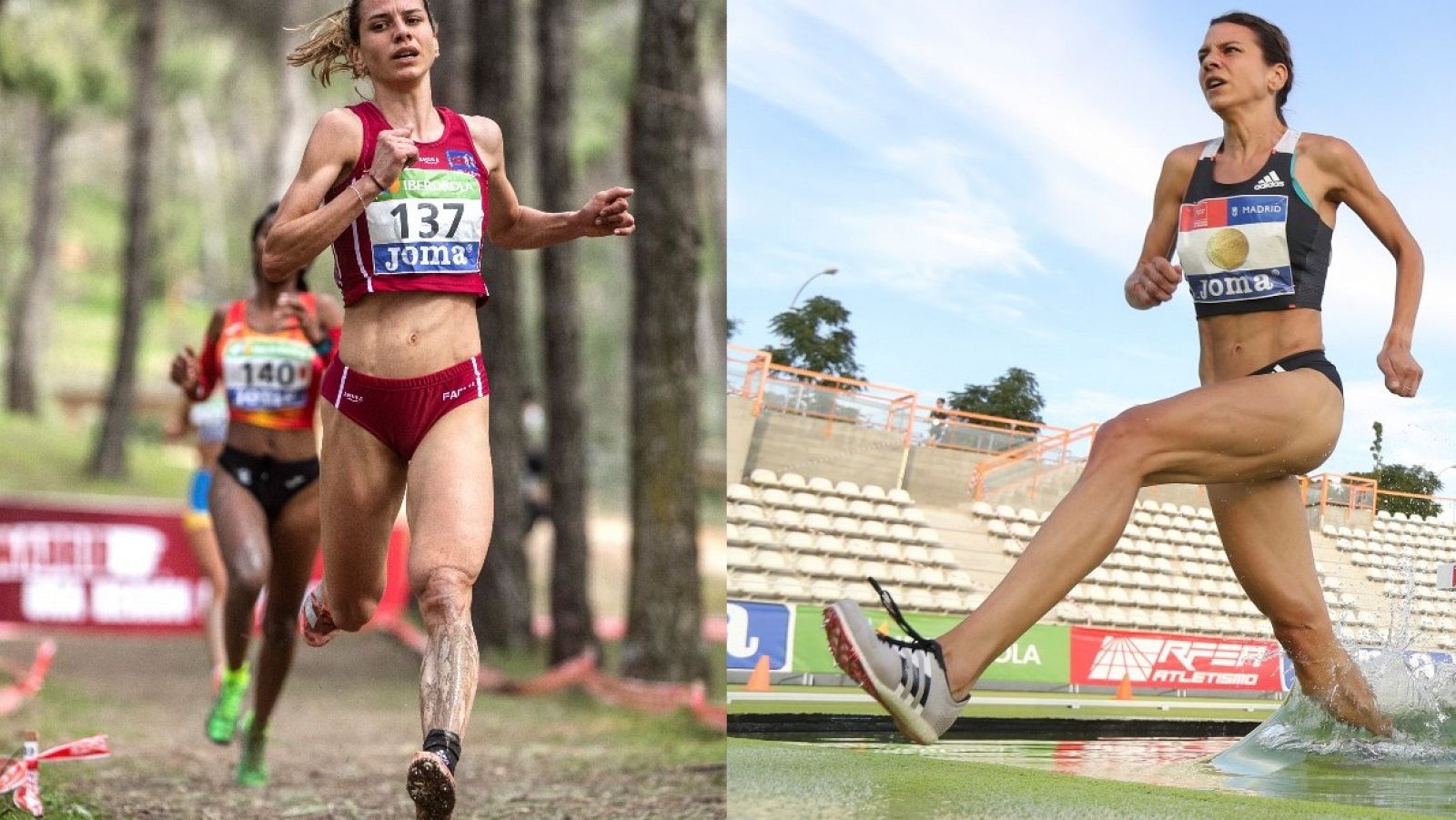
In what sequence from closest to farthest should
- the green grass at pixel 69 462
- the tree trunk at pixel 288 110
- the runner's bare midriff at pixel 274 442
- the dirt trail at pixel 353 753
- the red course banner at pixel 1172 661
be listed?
the red course banner at pixel 1172 661 → the dirt trail at pixel 353 753 → the runner's bare midriff at pixel 274 442 → the green grass at pixel 69 462 → the tree trunk at pixel 288 110

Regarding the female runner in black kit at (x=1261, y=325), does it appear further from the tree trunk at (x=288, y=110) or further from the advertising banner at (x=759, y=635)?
the tree trunk at (x=288, y=110)

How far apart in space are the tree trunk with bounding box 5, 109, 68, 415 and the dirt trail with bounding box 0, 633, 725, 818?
14.8m

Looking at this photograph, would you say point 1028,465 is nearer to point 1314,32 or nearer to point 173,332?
point 1314,32

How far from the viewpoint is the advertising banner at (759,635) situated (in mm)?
5609

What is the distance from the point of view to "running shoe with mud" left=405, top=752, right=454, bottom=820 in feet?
11.9

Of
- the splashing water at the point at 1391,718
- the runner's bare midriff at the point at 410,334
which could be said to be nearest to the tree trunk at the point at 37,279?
the runner's bare midriff at the point at 410,334

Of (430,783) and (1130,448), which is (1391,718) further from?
(430,783)

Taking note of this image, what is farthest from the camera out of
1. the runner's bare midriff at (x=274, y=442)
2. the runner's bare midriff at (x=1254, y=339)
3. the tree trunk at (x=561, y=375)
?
the tree trunk at (x=561, y=375)

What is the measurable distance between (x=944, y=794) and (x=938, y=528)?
1031 mm

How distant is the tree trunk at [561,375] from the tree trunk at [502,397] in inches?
12.2

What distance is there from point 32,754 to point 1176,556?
347cm

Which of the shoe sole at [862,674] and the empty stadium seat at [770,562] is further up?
the empty stadium seat at [770,562]

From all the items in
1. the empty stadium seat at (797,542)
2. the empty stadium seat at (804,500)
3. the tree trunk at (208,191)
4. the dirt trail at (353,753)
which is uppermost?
the tree trunk at (208,191)

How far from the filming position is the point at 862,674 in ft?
12.1
